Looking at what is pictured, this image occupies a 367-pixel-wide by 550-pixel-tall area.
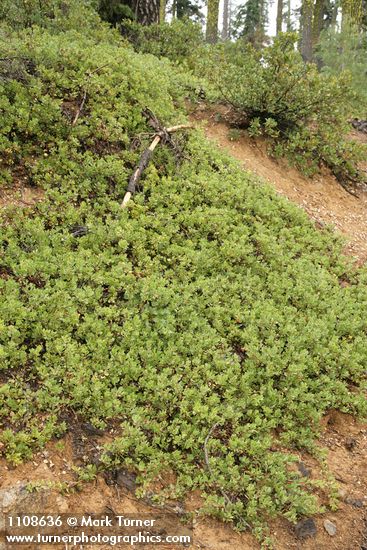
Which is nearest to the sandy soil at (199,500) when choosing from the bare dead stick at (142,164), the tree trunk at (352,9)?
the bare dead stick at (142,164)

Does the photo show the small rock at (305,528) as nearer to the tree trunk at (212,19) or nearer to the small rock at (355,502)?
the small rock at (355,502)

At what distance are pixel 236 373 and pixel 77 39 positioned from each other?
26.8ft

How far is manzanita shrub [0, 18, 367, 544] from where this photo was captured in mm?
4457

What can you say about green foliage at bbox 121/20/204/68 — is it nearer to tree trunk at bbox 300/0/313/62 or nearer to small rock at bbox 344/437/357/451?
small rock at bbox 344/437/357/451

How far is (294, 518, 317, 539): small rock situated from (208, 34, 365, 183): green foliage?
770cm

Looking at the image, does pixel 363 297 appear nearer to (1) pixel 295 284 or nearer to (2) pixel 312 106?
(1) pixel 295 284

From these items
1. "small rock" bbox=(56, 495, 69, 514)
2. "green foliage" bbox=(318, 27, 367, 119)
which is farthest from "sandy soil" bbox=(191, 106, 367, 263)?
"green foliage" bbox=(318, 27, 367, 119)

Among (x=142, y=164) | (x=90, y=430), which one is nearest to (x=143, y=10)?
(x=142, y=164)

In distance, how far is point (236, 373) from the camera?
17.4ft

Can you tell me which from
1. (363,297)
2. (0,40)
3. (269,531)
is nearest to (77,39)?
(0,40)

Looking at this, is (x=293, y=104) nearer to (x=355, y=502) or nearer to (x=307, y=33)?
(x=355, y=502)

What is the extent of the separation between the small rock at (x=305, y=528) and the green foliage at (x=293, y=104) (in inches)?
303

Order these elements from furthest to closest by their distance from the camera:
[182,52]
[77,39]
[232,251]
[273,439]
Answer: [182,52] → [77,39] → [232,251] → [273,439]

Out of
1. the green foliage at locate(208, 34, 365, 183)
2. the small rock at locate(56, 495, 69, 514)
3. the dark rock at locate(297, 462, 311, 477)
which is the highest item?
the green foliage at locate(208, 34, 365, 183)
